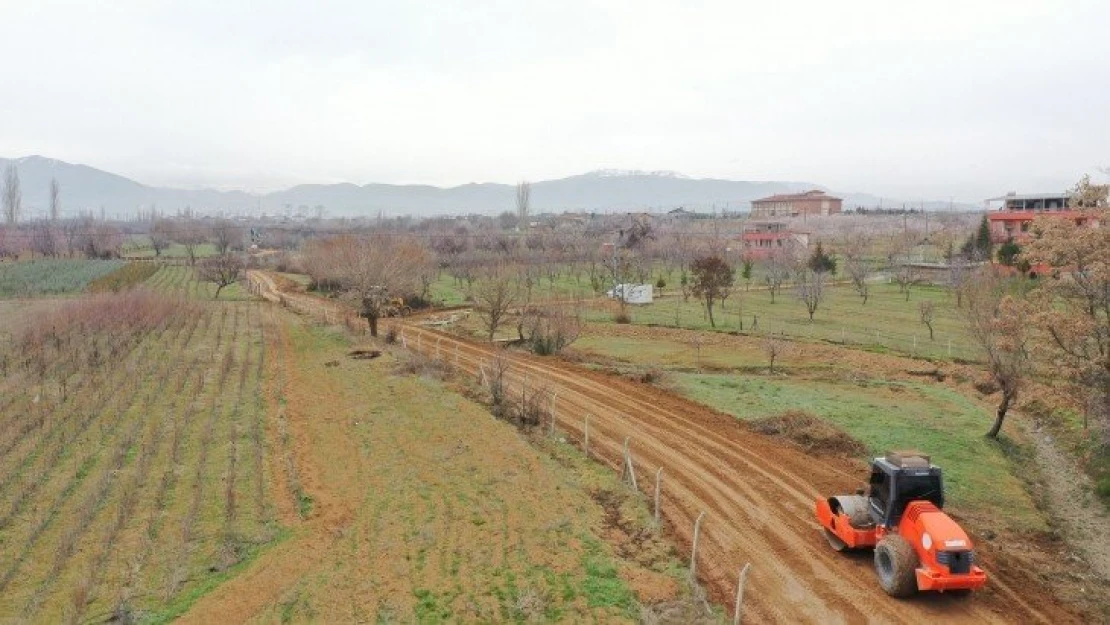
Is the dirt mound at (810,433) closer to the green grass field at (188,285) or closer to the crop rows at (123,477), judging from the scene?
the crop rows at (123,477)

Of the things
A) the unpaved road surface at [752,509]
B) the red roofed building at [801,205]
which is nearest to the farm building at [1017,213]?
the unpaved road surface at [752,509]

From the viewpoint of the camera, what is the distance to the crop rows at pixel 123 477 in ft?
40.4

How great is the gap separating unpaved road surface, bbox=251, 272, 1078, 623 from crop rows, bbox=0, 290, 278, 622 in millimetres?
8586

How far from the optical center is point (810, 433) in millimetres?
20172

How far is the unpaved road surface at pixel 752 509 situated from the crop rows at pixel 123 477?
8.59 meters

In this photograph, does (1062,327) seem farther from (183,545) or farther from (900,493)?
(183,545)

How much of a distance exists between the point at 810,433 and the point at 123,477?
17295 millimetres

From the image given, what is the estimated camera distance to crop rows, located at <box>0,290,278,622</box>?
1233 centimetres

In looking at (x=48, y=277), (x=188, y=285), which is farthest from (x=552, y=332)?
(x=48, y=277)

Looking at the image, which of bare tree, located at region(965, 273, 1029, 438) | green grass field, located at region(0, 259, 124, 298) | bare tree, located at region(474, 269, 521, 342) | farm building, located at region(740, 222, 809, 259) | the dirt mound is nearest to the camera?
bare tree, located at region(965, 273, 1029, 438)

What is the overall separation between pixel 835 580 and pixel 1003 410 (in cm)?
1136

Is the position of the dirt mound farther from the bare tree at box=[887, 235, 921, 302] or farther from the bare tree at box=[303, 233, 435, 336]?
the bare tree at box=[887, 235, 921, 302]

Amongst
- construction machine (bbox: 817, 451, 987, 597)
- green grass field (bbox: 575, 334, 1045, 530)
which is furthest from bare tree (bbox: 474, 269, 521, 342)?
construction machine (bbox: 817, 451, 987, 597)

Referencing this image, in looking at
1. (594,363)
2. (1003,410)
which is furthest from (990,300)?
(594,363)
